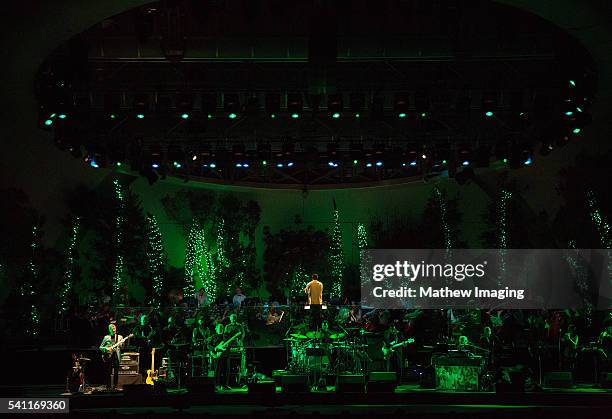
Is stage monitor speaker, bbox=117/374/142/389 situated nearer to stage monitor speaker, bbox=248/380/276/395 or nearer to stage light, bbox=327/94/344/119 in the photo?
stage monitor speaker, bbox=248/380/276/395

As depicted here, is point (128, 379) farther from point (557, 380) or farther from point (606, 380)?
point (606, 380)

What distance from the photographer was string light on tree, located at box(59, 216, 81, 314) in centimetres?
1914

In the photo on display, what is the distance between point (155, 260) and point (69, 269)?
4.62 m

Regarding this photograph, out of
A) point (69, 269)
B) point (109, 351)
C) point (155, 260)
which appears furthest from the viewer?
point (155, 260)

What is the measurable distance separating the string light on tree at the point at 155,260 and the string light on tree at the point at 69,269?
3.28m

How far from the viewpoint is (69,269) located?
19.7 metres

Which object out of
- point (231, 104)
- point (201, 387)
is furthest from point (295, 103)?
point (201, 387)

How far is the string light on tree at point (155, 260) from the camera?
2384cm

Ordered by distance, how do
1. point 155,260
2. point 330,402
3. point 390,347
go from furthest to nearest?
point 155,260 → point 390,347 → point 330,402

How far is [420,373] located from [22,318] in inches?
341

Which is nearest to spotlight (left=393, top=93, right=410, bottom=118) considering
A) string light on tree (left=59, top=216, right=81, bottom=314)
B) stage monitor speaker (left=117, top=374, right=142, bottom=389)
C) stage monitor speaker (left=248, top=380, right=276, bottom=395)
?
stage monitor speaker (left=248, top=380, right=276, bottom=395)

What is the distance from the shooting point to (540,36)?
48.2 feet

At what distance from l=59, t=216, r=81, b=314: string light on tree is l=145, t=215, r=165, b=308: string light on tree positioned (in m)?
3.28

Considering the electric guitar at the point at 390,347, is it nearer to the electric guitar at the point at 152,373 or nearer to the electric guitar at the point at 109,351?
the electric guitar at the point at 152,373
